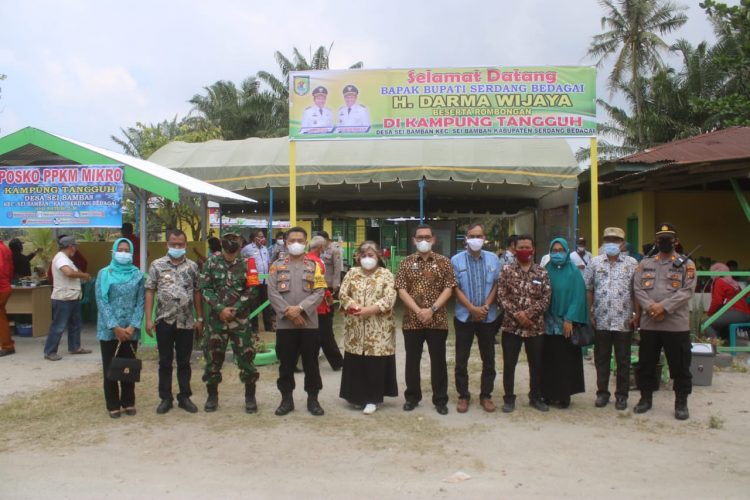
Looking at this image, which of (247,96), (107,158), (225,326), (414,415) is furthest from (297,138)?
(247,96)

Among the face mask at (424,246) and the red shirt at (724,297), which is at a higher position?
the face mask at (424,246)

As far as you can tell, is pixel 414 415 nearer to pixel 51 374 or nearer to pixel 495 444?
pixel 495 444

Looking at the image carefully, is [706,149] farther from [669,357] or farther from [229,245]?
[229,245]

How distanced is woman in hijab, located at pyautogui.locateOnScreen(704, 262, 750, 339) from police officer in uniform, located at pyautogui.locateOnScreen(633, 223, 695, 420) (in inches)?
119

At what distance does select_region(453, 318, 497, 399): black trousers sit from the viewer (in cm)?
594

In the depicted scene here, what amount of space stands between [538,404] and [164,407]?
11.4ft

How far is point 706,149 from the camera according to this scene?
11719 millimetres

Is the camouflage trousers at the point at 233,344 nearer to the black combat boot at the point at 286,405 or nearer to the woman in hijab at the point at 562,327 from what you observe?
the black combat boot at the point at 286,405

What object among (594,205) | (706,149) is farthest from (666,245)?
(706,149)

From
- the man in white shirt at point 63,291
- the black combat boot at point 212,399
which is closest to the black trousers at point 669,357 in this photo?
the black combat boot at point 212,399

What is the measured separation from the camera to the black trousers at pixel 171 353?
5.80 metres

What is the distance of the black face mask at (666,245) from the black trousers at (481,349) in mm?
1663

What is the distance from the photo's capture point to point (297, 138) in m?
8.80

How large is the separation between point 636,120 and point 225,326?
2498 centimetres
